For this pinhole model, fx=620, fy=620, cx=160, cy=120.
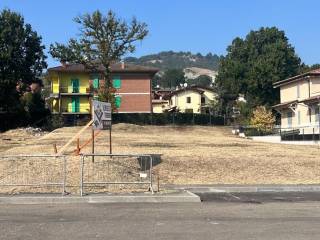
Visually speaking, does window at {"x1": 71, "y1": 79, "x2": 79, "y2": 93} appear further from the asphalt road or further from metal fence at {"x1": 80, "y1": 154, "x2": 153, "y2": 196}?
the asphalt road

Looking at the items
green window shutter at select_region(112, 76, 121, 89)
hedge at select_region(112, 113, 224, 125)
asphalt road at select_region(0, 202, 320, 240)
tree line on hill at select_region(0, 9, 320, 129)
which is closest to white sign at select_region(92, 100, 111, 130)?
asphalt road at select_region(0, 202, 320, 240)

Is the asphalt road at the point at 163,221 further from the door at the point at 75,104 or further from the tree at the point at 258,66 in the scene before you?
the tree at the point at 258,66

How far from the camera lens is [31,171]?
2092 centimetres

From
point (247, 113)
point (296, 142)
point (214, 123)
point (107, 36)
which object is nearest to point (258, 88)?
point (247, 113)

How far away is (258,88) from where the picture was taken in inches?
3915

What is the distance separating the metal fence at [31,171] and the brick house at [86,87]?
66.7 m

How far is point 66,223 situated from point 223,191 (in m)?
9.19

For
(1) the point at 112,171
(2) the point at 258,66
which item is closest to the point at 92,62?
(2) the point at 258,66

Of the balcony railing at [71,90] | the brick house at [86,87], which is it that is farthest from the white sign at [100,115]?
the balcony railing at [71,90]

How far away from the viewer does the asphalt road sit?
36.2 feet

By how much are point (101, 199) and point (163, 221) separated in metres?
4.82

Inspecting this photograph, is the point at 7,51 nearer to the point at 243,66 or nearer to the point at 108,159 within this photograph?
the point at 243,66

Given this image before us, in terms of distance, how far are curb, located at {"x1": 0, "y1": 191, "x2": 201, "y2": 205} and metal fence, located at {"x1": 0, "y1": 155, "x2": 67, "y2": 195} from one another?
2140mm

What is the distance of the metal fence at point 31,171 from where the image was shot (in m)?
20.2
